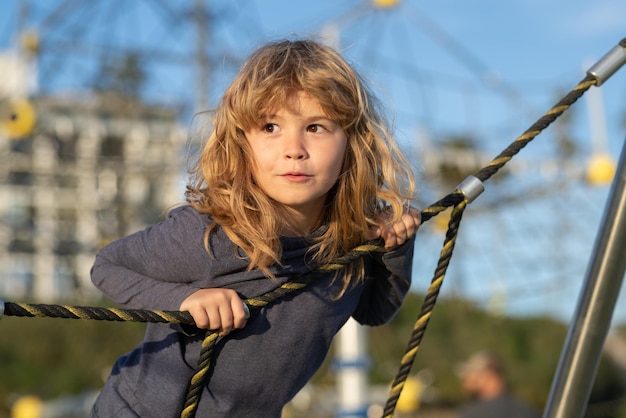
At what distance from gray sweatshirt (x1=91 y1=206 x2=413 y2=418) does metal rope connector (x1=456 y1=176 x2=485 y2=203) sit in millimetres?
308

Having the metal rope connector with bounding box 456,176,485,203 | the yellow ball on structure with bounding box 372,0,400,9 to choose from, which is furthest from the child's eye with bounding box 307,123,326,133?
the yellow ball on structure with bounding box 372,0,400,9

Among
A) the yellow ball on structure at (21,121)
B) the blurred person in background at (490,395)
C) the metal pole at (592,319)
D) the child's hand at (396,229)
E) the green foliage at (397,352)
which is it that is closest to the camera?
the metal pole at (592,319)

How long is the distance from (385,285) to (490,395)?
3257 mm

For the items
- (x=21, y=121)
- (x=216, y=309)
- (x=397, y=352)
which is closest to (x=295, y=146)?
(x=216, y=309)

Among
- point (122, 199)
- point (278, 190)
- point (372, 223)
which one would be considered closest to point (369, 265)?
point (372, 223)

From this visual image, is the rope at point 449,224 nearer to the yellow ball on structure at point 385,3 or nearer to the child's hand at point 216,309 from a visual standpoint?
the child's hand at point 216,309

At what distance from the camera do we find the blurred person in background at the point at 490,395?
15.1 ft

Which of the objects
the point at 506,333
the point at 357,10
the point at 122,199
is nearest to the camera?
the point at 357,10

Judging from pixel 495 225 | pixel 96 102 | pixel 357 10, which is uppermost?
pixel 357 10

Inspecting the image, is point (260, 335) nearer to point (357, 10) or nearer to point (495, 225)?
point (357, 10)

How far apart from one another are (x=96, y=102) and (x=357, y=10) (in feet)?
11.4

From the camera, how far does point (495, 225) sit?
11.6 metres

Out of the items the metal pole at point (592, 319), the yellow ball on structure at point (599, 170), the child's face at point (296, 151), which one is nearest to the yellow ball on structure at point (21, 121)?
the yellow ball on structure at point (599, 170)

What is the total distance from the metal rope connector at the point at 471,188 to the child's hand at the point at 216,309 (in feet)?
1.63
